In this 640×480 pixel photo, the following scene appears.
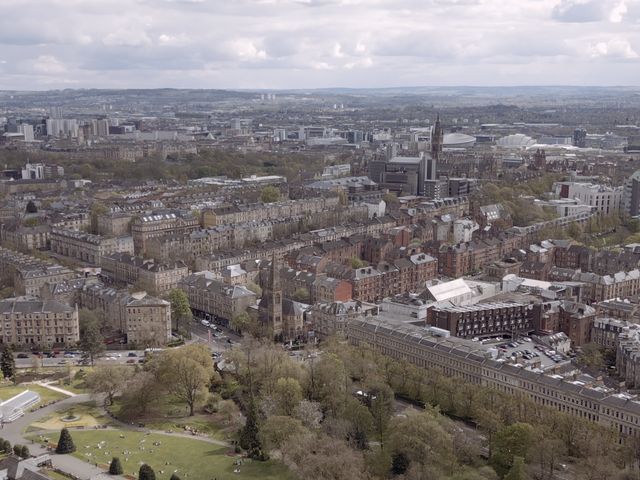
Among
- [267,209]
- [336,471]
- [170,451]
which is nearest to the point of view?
[336,471]

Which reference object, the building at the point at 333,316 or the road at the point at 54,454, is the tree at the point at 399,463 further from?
the building at the point at 333,316

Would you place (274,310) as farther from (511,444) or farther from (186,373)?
(511,444)

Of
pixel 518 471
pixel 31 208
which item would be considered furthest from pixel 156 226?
pixel 518 471

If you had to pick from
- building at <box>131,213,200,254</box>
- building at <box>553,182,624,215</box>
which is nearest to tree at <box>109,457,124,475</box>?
building at <box>131,213,200,254</box>

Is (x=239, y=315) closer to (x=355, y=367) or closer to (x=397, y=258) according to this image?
(x=355, y=367)

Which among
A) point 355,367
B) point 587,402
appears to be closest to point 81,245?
point 355,367

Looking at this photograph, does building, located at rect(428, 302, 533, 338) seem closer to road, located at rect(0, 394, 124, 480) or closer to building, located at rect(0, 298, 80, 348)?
road, located at rect(0, 394, 124, 480)
